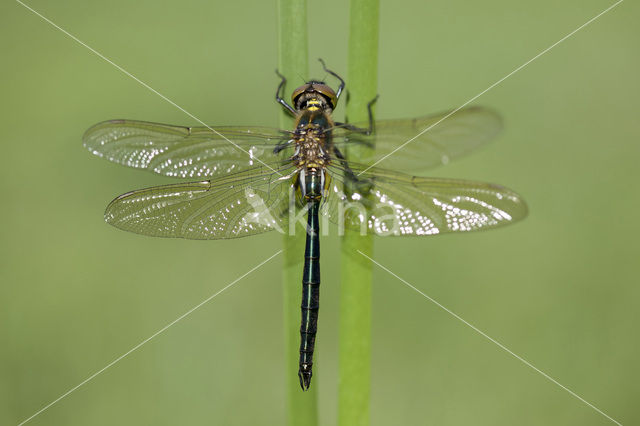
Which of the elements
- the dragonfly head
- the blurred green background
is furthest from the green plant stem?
the blurred green background

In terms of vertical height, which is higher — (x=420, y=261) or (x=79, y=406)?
(x=420, y=261)

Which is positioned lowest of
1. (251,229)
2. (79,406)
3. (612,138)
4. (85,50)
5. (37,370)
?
(79,406)

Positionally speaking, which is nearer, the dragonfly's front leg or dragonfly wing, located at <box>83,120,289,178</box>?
the dragonfly's front leg

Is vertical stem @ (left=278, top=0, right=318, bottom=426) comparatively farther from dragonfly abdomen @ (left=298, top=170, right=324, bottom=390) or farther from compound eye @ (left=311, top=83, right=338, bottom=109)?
compound eye @ (left=311, top=83, right=338, bottom=109)

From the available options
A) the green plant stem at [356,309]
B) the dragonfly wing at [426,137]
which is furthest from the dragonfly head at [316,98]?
the green plant stem at [356,309]

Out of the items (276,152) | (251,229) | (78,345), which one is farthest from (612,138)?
(78,345)

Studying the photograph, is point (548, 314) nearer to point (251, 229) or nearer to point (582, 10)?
point (251, 229)
